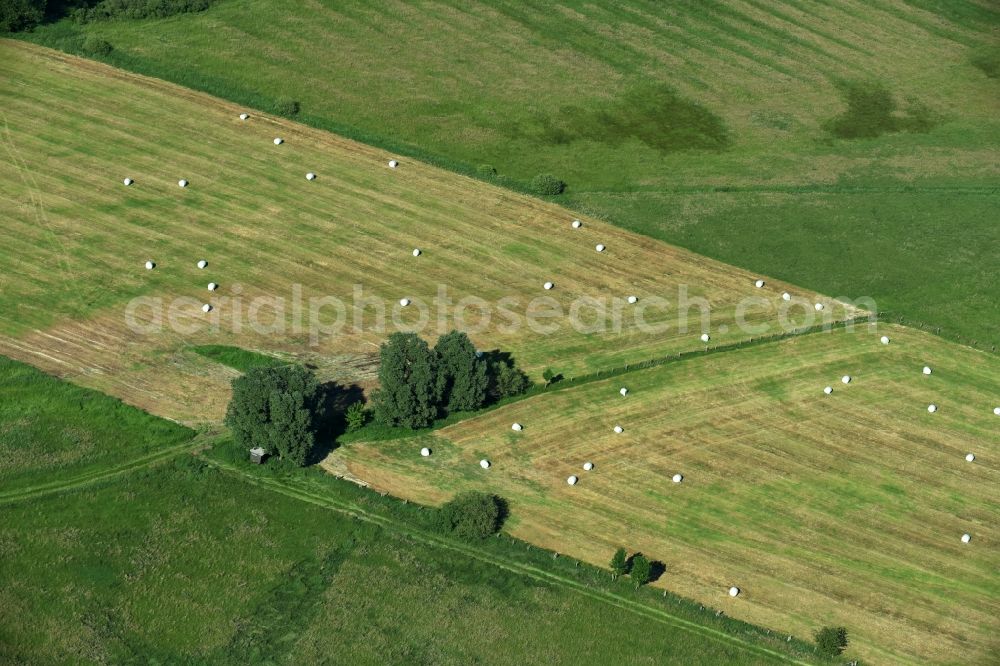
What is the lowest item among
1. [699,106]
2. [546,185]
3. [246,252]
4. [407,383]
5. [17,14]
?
[407,383]

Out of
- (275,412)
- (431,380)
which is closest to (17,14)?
(275,412)

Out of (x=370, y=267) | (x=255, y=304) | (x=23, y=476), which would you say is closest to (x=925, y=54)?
(x=370, y=267)

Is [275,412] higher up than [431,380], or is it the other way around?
[431,380]

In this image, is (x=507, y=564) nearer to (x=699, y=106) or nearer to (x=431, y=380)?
(x=431, y=380)

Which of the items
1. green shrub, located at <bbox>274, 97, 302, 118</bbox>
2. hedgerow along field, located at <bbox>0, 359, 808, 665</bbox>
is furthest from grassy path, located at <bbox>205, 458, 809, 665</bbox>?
green shrub, located at <bbox>274, 97, 302, 118</bbox>

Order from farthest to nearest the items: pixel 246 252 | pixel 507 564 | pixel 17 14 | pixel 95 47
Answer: pixel 17 14 < pixel 95 47 < pixel 246 252 < pixel 507 564

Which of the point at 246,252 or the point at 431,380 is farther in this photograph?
the point at 246,252
